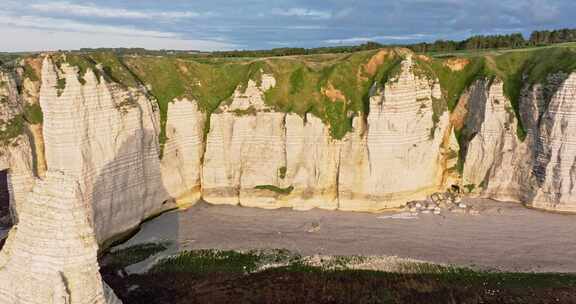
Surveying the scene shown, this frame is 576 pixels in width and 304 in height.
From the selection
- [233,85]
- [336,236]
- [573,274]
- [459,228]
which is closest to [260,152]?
[233,85]

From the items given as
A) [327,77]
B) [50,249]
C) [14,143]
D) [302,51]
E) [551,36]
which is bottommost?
[50,249]

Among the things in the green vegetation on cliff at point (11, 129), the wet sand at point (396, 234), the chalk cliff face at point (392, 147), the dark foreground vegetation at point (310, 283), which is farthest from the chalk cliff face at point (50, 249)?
the chalk cliff face at point (392, 147)

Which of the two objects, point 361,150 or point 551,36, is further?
point 551,36

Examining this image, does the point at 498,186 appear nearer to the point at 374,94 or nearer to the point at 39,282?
the point at 374,94

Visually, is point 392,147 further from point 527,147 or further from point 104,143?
point 104,143

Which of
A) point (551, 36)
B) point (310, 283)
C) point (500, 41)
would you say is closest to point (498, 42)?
point (500, 41)

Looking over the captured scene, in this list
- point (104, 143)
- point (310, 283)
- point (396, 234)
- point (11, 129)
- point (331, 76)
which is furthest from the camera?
point (331, 76)

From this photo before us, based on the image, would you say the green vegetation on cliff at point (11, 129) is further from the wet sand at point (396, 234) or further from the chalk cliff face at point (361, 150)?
the wet sand at point (396, 234)
